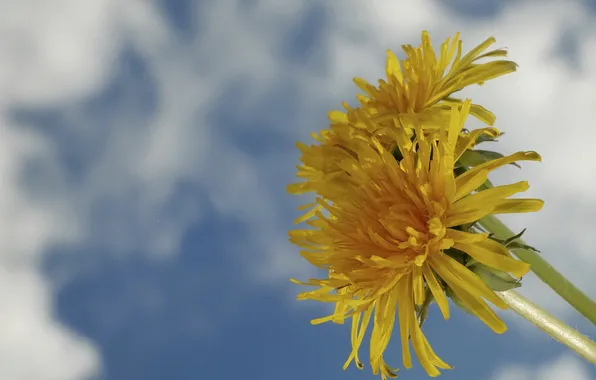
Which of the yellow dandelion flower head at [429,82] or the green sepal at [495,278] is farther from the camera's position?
the yellow dandelion flower head at [429,82]

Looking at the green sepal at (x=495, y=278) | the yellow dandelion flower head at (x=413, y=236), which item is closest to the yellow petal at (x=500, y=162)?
the yellow dandelion flower head at (x=413, y=236)

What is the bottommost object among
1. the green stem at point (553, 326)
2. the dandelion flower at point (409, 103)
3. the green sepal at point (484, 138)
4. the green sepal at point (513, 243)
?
the green stem at point (553, 326)

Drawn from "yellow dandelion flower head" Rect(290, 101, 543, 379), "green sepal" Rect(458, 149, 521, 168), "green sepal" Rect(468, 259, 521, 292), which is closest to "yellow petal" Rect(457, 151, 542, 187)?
"yellow dandelion flower head" Rect(290, 101, 543, 379)

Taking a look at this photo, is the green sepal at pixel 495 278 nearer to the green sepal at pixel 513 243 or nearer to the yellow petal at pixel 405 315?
the green sepal at pixel 513 243

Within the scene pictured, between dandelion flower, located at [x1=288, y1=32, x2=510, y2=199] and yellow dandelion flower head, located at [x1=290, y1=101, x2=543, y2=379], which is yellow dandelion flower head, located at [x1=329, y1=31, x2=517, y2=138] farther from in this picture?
yellow dandelion flower head, located at [x1=290, y1=101, x2=543, y2=379]

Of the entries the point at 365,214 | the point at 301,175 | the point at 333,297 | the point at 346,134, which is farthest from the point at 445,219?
the point at 301,175

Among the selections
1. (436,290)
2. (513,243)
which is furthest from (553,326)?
(436,290)
